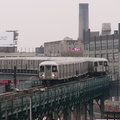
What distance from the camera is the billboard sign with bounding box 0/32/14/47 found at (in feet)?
646

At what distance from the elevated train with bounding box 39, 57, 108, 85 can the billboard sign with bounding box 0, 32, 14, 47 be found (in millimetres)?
109901

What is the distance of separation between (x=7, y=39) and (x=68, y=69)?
127042 mm

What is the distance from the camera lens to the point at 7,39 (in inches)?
7776

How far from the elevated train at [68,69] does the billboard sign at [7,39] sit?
10990cm

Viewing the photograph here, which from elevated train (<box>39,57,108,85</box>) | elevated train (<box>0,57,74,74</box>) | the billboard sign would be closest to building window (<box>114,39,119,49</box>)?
elevated train (<box>0,57,74,74</box>)

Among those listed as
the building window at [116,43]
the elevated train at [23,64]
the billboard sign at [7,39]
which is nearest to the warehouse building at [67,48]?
the billboard sign at [7,39]

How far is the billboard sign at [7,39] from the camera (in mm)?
196800

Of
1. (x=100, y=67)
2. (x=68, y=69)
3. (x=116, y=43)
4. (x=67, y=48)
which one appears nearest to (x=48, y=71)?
(x=68, y=69)

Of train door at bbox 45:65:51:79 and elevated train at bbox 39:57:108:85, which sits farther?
elevated train at bbox 39:57:108:85

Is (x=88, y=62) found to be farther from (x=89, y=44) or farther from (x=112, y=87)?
(x=89, y=44)

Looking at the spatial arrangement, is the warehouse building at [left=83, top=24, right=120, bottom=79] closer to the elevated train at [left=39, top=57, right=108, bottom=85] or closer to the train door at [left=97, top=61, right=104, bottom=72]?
the elevated train at [left=39, top=57, right=108, bottom=85]

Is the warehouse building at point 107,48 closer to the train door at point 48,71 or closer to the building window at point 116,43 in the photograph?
the building window at point 116,43

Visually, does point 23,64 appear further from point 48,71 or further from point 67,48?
→ point 67,48

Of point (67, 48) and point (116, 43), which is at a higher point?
point (116, 43)
